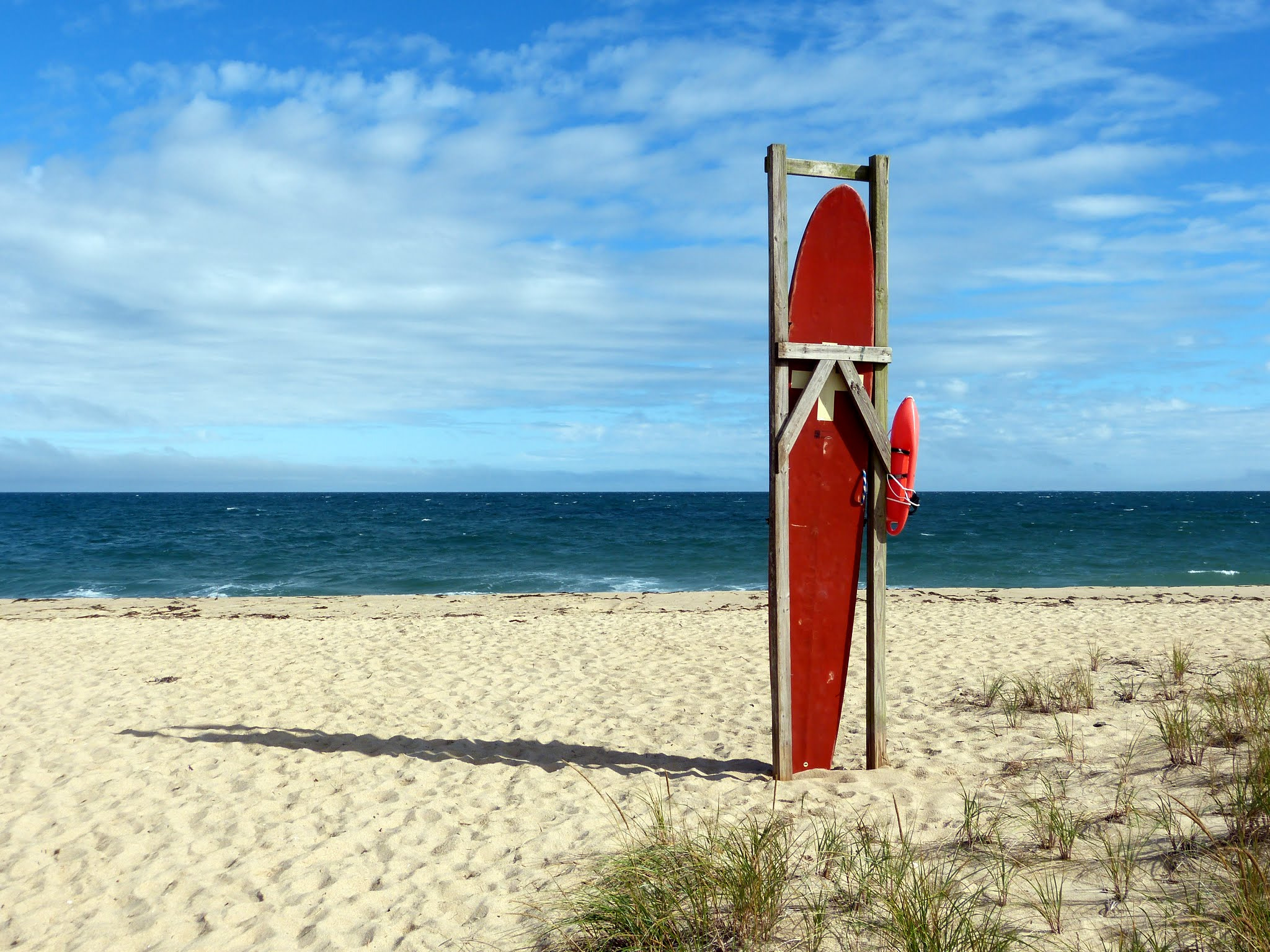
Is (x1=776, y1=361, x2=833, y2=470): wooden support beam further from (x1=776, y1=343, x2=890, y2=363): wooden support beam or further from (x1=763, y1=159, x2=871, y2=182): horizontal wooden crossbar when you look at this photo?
(x1=763, y1=159, x2=871, y2=182): horizontal wooden crossbar

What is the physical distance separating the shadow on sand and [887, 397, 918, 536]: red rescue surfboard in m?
1.75

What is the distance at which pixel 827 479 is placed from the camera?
4758mm

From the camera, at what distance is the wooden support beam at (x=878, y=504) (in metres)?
4.68

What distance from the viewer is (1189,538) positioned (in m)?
33.0

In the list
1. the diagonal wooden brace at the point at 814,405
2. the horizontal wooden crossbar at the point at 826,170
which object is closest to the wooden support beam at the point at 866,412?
the diagonal wooden brace at the point at 814,405

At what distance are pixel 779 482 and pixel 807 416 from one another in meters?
0.40

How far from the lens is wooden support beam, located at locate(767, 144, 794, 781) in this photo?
4.47 meters

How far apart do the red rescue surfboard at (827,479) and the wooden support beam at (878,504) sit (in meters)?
0.05

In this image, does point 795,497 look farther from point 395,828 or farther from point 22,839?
point 22,839

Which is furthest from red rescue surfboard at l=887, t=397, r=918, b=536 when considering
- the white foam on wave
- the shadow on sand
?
the white foam on wave

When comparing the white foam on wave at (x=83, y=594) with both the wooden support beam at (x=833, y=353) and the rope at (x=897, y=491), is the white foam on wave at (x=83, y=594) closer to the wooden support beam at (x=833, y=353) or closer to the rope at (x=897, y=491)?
the wooden support beam at (x=833, y=353)

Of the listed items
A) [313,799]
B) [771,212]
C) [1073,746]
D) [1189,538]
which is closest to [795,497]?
[771,212]

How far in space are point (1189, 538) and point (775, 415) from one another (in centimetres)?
3566

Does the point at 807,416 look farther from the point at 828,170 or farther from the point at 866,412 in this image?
the point at 828,170
